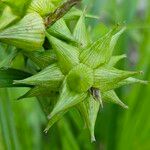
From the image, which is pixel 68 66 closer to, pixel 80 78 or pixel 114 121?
pixel 80 78

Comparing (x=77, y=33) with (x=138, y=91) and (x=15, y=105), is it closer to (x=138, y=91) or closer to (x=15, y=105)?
(x=138, y=91)

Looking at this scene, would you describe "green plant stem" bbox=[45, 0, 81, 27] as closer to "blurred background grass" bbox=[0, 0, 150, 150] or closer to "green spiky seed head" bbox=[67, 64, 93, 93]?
"green spiky seed head" bbox=[67, 64, 93, 93]

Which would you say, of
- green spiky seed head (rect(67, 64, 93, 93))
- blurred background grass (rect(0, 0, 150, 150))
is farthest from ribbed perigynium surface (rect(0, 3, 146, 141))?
blurred background grass (rect(0, 0, 150, 150))

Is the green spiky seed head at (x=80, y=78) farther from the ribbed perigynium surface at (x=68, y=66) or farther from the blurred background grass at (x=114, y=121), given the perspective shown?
the blurred background grass at (x=114, y=121)

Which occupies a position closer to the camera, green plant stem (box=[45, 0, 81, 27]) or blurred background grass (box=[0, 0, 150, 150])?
green plant stem (box=[45, 0, 81, 27])

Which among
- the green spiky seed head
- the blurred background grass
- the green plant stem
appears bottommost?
the blurred background grass

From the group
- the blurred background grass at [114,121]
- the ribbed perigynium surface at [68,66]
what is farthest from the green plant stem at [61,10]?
the blurred background grass at [114,121]

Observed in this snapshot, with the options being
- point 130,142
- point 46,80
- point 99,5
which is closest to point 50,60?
point 46,80

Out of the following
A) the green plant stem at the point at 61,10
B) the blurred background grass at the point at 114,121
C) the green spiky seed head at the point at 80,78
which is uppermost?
the green plant stem at the point at 61,10

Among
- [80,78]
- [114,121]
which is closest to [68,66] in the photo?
[80,78]
